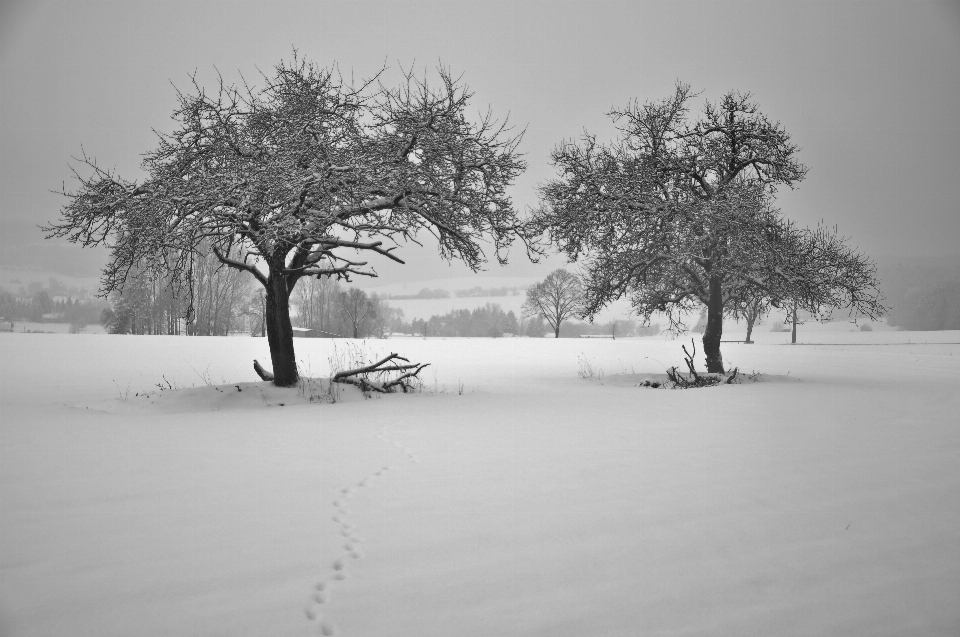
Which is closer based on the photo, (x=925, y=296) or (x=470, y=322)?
(x=925, y=296)

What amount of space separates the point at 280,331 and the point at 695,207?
11.0 meters

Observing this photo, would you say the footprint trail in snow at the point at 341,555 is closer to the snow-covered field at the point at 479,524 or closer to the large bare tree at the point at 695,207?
the snow-covered field at the point at 479,524

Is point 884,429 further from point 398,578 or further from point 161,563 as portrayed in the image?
point 161,563

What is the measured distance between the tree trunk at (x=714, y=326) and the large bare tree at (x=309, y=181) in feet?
25.4

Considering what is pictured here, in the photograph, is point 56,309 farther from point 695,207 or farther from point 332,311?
point 695,207

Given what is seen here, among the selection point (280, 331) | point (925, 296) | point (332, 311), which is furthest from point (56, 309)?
point (925, 296)

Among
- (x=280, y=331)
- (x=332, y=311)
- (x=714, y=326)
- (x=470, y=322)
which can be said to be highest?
(x=332, y=311)

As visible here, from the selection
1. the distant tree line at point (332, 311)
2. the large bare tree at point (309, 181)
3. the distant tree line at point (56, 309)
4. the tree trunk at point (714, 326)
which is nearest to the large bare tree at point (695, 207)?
the tree trunk at point (714, 326)

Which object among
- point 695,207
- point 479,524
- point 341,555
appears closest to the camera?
point 341,555

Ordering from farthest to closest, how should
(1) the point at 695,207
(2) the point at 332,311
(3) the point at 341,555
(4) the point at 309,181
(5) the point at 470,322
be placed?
(5) the point at 470,322 < (2) the point at 332,311 < (1) the point at 695,207 < (4) the point at 309,181 < (3) the point at 341,555

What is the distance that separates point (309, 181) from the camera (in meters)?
9.38

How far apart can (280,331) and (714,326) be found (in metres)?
12.7

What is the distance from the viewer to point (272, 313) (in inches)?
461

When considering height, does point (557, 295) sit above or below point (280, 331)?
above
